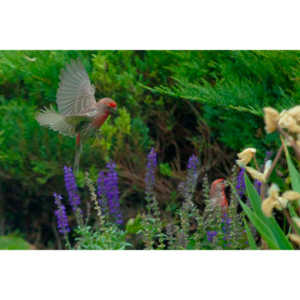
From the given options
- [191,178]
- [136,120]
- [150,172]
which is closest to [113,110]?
[136,120]

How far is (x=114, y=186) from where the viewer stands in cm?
290

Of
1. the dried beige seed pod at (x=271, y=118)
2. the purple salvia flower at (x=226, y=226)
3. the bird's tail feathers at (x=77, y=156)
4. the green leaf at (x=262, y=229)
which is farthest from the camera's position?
the bird's tail feathers at (x=77, y=156)

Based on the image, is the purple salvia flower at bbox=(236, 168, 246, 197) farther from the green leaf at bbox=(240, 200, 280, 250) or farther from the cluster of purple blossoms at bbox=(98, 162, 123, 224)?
the green leaf at bbox=(240, 200, 280, 250)

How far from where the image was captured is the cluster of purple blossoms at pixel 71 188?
2.84 m

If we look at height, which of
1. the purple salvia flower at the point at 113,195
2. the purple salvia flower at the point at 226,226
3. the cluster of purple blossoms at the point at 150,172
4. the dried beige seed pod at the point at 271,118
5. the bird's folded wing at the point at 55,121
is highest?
the bird's folded wing at the point at 55,121

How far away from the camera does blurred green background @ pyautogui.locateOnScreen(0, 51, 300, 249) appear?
2.87 meters

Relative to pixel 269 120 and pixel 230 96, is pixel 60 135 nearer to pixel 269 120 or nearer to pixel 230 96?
pixel 230 96

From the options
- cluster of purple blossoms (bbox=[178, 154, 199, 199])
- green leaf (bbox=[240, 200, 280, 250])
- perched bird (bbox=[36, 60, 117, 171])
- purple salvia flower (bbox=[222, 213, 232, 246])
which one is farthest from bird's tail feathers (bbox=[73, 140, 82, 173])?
green leaf (bbox=[240, 200, 280, 250])

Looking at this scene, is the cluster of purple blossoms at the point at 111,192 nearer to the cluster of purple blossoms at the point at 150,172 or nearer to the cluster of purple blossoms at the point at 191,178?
the cluster of purple blossoms at the point at 150,172

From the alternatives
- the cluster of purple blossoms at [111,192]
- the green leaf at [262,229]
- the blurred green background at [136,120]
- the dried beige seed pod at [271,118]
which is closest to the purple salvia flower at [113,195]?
the cluster of purple blossoms at [111,192]

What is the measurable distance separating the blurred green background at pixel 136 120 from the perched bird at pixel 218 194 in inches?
3.1

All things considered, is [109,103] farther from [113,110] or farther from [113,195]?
[113,195]

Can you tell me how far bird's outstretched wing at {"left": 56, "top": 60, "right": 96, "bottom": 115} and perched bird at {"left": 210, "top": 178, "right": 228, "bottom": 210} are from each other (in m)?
0.90

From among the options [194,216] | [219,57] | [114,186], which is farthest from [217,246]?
[219,57]
